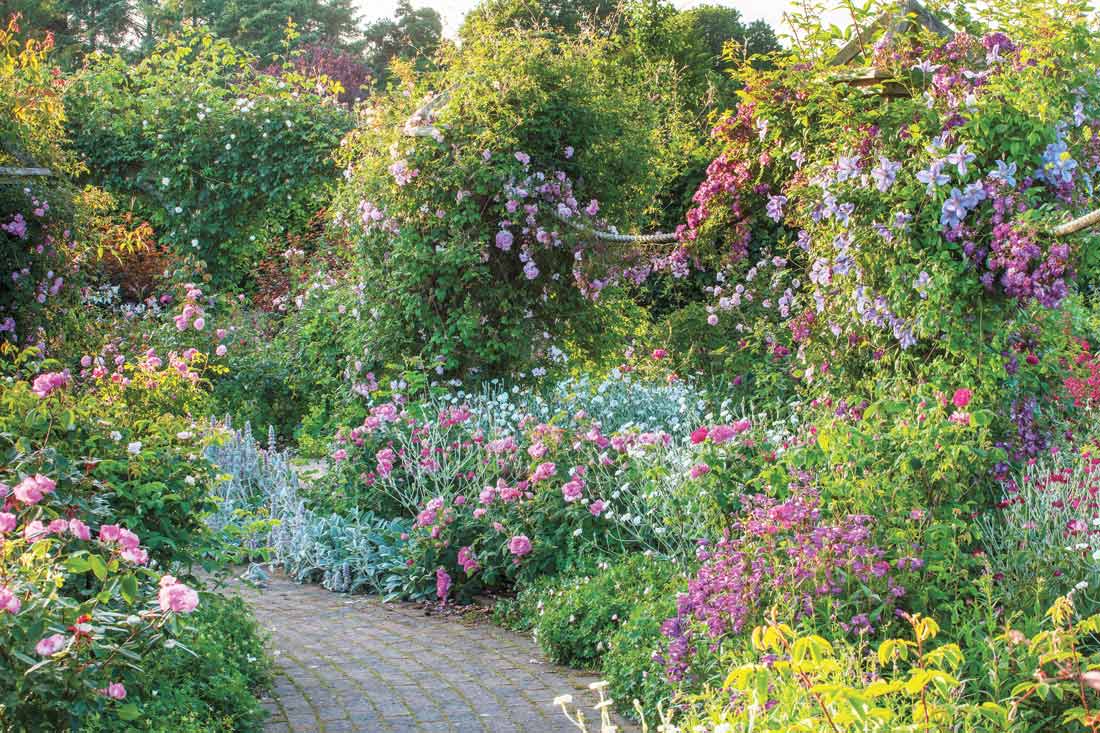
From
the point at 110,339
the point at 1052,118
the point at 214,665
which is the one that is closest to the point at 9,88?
the point at 110,339

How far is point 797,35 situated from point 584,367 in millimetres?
3673

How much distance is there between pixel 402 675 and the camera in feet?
14.5

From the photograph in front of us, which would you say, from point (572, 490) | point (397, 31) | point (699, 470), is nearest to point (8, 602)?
point (699, 470)

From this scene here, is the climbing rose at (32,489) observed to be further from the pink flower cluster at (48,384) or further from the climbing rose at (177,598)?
the pink flower cluster at (48,384)

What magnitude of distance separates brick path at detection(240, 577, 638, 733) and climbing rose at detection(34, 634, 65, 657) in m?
1.44

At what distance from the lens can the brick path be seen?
3.88 meters

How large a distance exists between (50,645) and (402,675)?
7.13ft

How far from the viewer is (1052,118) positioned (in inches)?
184

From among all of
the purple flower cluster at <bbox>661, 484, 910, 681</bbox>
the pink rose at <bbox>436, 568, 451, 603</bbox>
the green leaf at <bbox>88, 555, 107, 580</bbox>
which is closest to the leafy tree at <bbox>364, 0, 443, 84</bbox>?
the pink rose at <bbox>436, 568, 451, 603</bbox>

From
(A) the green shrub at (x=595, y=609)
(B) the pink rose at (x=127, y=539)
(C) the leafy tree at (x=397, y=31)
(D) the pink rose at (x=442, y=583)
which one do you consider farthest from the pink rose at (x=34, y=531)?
(C) the leafy tree at (x=397, y=31)

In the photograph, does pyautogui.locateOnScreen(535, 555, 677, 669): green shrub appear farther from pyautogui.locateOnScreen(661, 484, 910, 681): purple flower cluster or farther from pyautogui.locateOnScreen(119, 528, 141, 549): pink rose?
pyautogui.locateOnScreen(119, 528, 141, 549): pink rose

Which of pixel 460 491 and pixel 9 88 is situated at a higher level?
pixel 9 88

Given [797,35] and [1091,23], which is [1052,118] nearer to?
[1091,23]

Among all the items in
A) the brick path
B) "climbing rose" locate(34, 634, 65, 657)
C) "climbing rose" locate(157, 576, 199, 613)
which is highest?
"climbing rose" locate(157, 576, 199, 613)
